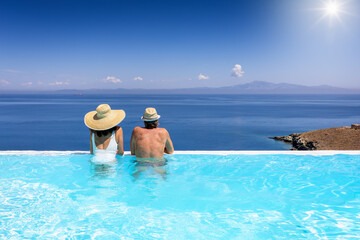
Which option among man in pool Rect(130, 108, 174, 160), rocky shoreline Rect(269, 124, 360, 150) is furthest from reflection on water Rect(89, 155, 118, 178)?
rocky shoreline Rect(269, 124, 360, 150)

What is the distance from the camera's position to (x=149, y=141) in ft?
19.9

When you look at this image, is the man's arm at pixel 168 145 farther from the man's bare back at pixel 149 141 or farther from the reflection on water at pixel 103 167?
the reflection on water at pixel 103 167

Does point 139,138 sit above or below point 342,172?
above

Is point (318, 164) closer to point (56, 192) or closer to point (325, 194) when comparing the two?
point (325, 194)

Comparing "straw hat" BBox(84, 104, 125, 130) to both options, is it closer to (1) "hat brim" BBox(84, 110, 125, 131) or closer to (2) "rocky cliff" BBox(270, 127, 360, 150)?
(1) "hat brim" BBox(84, 110, 125, 131)

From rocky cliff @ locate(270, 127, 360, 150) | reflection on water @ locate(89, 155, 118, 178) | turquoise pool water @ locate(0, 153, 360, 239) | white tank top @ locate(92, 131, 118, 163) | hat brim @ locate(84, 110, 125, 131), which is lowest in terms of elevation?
rocky cliff @ locate(270, 127, 360, 150)

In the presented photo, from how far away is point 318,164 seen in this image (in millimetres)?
7555

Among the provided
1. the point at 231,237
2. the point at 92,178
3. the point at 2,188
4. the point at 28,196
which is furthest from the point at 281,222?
the point at 2,188

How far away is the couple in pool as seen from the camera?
598 centimetres

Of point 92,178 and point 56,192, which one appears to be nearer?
point 56,192

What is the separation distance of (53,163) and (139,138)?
9.32ft

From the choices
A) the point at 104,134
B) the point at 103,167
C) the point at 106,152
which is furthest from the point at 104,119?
the point at 103,167

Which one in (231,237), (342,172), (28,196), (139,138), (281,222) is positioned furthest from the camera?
(342,172)

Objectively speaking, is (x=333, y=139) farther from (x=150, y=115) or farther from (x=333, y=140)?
(x=150, y=115)
